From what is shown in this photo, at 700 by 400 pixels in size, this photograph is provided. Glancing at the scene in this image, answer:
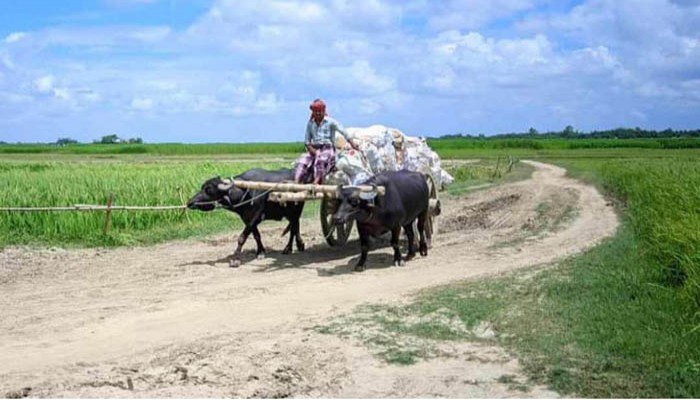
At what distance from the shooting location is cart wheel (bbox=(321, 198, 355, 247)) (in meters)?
12.0

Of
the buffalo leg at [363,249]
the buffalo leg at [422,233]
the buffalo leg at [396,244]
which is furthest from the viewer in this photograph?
the buffalo leg at [422,233]

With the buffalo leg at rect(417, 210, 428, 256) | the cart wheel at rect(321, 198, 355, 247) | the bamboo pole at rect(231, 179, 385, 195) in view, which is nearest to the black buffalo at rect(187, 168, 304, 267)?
the bamboo pole at rect(231, 179, 385, 195)

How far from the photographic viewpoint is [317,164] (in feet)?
39.2

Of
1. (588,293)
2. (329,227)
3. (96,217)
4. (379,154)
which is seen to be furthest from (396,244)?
(96,217)

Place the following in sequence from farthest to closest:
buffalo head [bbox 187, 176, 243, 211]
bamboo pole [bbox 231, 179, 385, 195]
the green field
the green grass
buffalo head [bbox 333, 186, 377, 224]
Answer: the green grass, buffalo head [bbox 187, 176, 243, 211], bamboo pole [bbox 231, 179, 385, 195], buffalo head [bbox 333, 186, 377, 224], the green field

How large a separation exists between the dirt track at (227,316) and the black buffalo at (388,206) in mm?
510

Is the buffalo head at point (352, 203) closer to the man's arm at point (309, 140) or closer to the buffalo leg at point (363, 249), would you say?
the buffalo leg at point (363, 249)

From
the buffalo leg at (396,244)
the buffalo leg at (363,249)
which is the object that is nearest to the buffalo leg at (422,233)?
the buffalo leg at (396,244)

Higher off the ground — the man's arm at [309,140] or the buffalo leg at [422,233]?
the man's arm at [309,140]

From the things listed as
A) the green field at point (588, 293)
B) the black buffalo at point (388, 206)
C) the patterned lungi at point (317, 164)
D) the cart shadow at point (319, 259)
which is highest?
the patterned lungi at point (317, 164)

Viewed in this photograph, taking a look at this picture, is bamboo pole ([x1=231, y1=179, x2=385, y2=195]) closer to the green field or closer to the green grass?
the green field

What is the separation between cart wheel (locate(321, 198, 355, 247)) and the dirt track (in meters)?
0.22

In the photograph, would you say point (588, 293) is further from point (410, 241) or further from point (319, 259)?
point (319, 259)

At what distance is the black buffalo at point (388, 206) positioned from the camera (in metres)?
10.6
